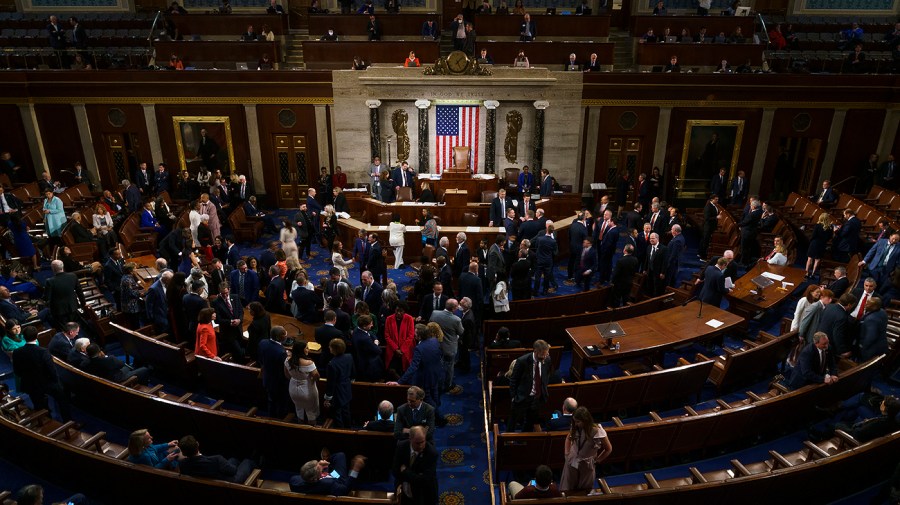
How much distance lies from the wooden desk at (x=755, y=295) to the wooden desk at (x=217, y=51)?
12.0 meters

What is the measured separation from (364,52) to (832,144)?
13.3 meters

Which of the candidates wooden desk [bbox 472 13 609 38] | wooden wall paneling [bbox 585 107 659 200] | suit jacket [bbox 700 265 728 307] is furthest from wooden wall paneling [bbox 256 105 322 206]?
suit jacket [bbox 700 265 728 307]

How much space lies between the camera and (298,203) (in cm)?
1769

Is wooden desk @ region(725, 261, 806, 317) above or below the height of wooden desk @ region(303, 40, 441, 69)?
below

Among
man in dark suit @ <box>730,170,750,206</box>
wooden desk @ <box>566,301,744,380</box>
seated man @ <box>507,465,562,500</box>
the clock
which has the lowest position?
man in dark suit @ <box>730,170,750,206</box>

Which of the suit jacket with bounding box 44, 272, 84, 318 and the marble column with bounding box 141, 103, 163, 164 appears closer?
the suit jacket with bounding box 44, 272, 84, 318

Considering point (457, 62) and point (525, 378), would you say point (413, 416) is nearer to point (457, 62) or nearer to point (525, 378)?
point (525, 378)

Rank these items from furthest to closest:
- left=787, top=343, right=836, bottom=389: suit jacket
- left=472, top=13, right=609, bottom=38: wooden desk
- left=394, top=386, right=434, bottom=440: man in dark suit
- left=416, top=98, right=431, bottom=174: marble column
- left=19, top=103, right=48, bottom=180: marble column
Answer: left=472, top=13, right=609, bottom=38: wooden desk → left=19, top=103, right=48, bottom=180: marble column → left=416, top=98, right=431, bottom=174: marble column → left=787, top=343, right=836, bottom=389: suit jacket → left=394, top=386, right=434, bottom=440: man in dark suit

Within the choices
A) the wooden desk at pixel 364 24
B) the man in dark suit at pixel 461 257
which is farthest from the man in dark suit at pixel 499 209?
the wooden desk at pixel 364 24

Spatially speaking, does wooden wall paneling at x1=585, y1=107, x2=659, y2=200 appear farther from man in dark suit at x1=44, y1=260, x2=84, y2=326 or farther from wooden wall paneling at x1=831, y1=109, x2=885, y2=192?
man in dark suit at x1=44, y1=260, x2=84, y2=326

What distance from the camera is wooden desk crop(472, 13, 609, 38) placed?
57.8 ft

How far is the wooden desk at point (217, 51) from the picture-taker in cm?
1716

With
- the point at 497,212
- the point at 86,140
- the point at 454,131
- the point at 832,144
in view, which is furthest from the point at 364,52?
the point at 832,144

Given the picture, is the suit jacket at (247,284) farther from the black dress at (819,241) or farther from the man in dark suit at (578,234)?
the black dress at (819,241)
